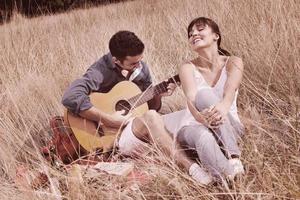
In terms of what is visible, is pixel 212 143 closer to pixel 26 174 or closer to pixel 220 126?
pixel 220 126

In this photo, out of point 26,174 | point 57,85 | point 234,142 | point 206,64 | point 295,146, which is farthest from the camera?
point 57,85

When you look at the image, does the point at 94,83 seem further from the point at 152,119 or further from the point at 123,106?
the point at 152,119

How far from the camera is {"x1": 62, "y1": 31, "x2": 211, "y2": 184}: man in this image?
8.25 feet

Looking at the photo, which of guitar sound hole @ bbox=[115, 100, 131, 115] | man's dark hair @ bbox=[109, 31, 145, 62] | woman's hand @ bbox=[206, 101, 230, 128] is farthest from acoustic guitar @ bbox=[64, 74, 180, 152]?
woman's hand @ bbox=[206, 101, 230, 128]

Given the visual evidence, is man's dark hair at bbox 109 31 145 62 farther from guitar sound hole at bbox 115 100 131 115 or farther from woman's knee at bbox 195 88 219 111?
woman's knee at bbox 195 88 219 111

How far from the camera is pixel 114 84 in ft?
9.82

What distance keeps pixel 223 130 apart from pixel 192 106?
19 cm

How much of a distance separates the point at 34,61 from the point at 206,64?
1.94m

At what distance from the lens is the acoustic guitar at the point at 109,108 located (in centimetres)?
281

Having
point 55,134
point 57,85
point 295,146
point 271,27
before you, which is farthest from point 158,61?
point 295,146

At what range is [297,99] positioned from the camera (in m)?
2.26

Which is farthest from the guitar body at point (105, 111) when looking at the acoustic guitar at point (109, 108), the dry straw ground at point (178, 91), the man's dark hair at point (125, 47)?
the dry straw ground at point (178, 91)

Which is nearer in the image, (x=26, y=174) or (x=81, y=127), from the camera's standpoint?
(x=26, y=174)

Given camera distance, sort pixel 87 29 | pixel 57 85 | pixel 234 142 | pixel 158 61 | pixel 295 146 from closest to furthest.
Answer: pixel 295 146, pixel 234 142, pixel 57 85, pixel 158 61, pixel 87 29
